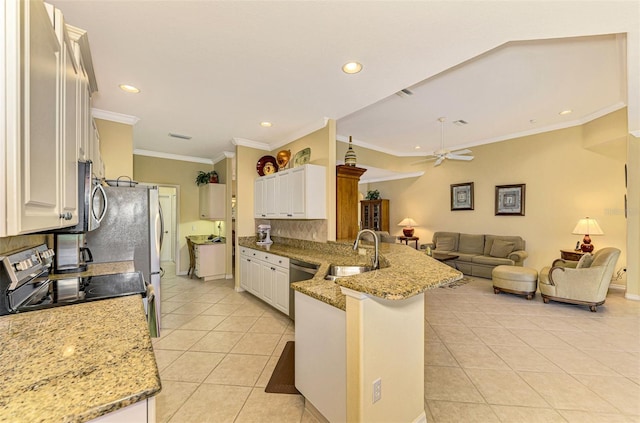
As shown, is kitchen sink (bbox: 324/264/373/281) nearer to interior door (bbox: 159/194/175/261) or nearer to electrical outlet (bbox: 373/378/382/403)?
electrical outlet (bbox: 373/378/382/403)

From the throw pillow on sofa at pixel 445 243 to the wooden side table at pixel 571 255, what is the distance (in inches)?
76.7

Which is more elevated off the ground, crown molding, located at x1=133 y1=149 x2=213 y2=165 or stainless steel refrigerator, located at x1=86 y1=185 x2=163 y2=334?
crown molding, located at x1=133 y1=149 x2=213 y2=165

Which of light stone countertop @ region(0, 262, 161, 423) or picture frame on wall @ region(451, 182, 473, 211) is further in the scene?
picture frame on wall @ region(451, 182, 473, 211)

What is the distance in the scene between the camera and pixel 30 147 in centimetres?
86

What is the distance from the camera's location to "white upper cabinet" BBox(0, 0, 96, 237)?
2.45 ft

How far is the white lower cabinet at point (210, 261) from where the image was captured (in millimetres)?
5230

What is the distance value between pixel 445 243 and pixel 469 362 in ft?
13.9

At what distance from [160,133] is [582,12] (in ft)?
16.1

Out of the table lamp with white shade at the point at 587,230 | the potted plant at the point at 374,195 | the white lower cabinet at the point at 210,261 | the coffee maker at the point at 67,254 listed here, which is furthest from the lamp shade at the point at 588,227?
the coffee maker at the point at 67,254

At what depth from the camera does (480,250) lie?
18.9ft

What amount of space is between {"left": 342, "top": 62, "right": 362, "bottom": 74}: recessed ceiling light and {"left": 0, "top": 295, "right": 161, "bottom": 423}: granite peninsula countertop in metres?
2.32

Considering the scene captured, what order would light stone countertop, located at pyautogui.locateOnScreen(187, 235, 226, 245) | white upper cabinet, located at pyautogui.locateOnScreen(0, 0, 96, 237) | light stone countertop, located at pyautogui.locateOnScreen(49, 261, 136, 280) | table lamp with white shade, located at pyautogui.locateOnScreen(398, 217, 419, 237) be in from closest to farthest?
1. white upper cabinet, located at pyautogui.locateOnScreen(0, 0, 96, 237)
2. light stone countertop, located at pyautogui.locateOnScreen(49, 261, 136, 280)
3. light stone countertop, located at pyautogui.locateOnScreen(187, 235, 226, 245)
4. table lamp with white shade, located at pyautogui.locateOnScreen(398, 217, 419, 237)

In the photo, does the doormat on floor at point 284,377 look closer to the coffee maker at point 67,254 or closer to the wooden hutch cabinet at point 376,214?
the coffee maker at point 67,254

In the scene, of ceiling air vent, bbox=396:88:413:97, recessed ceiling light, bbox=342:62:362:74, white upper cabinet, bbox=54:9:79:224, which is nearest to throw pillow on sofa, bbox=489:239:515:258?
ceiling air vent, bbox=396:88:413:97
